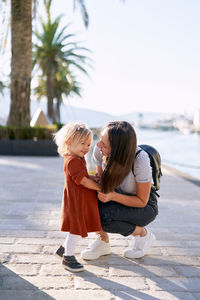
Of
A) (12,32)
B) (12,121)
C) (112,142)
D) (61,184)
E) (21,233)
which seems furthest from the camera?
(12,121)

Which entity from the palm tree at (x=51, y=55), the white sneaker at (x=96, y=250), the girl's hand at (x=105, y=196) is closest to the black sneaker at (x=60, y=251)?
the white sneaker at (x=96, y=250)

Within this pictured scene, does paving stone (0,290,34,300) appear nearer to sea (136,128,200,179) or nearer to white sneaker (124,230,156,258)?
white sneaker (124,230,156,258)

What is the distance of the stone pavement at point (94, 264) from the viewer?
2.07 m

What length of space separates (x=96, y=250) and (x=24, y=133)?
10.1m

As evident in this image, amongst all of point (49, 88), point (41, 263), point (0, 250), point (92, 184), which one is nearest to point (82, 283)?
point (41, 263)

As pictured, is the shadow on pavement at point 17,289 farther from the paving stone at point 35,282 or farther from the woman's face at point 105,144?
the woman's face at point 105,144

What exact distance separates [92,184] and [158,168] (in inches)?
22.4

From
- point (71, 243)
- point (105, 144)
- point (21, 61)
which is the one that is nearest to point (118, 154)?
point (105, 144)

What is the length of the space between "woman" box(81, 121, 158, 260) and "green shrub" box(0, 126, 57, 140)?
388 inches

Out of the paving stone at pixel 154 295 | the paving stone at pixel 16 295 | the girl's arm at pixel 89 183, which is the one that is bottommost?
the paving stone at pixel 154 295

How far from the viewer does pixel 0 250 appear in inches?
107

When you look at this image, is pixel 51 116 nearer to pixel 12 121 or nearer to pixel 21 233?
pixel 12 121

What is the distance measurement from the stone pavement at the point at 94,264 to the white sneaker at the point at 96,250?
5 cm

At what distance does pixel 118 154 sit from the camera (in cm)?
237
